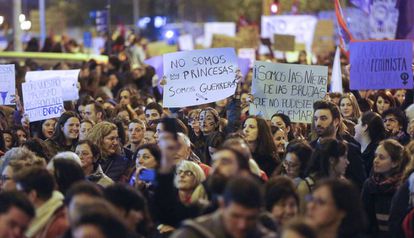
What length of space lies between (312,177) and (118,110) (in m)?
6.67

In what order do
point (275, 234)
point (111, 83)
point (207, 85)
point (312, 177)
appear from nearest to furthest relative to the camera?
point (275, 234) < point (312, 177) < point (207, 85) < point (111, 83)

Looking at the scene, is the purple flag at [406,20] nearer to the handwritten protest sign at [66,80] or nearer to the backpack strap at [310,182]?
the handwritten protest sign at [66,80]

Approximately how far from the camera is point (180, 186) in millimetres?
10359

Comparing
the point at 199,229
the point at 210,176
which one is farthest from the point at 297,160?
the point at 199,229

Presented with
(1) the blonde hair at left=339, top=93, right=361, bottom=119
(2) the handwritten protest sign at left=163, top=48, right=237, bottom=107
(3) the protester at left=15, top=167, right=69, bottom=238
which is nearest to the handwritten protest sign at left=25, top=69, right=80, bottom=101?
(2) the handwritten protest sign at left=163, top=48, right=237, bottom=107

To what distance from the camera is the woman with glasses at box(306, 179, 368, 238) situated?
311 inches

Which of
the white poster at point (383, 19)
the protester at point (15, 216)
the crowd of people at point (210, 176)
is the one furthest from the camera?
the white poster at point (383, 19)

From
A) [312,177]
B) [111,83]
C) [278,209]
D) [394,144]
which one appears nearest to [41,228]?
[278,209]

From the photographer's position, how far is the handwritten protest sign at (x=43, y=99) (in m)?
15.7

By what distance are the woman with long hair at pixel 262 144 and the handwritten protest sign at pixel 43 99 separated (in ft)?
12.4

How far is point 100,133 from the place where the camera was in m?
13.1

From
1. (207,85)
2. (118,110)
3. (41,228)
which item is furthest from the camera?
(118,110)

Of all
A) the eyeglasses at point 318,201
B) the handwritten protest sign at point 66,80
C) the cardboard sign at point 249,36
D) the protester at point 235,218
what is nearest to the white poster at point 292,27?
the cardboard sign at point 249,36

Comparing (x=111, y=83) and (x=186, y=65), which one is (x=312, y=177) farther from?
(x=111, y=83)
